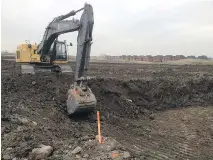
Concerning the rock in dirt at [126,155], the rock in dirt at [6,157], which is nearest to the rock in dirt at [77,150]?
the rock in dirt at [126,155]

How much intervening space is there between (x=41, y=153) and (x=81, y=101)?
3.55m

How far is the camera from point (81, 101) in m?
10.3

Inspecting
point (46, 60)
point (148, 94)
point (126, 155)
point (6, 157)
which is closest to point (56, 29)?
point (46, 60)

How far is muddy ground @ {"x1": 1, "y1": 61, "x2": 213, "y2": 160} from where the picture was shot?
7.74 m

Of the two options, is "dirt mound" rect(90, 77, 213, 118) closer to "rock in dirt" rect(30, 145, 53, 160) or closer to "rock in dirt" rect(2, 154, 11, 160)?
"rock in dirt" rect(30, 145, 53, 160)

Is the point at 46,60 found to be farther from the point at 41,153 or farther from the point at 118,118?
the point at 41,153

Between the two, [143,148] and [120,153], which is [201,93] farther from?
[120,153]

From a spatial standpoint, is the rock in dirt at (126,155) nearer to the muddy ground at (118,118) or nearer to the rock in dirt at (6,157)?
the muddy ground at (118,118)

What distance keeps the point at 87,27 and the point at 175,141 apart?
15.1 ft

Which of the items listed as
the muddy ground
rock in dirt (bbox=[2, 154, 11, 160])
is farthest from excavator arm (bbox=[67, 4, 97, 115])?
rock in dirt (bbox=[2, 154, 11, 160])

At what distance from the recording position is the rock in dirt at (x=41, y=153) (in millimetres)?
6810

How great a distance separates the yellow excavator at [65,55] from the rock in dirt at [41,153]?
3.31 m

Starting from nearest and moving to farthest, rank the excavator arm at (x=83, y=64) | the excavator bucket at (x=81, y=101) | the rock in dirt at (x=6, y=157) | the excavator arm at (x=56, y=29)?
the rock in dirt at (x=6, y=157) < the excavator bucket at (x=81, y=101) < the excavator arm at (x=83, y=64) < the excavator arm at (x=56, y=29)

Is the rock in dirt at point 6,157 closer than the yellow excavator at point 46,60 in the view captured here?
Yes
